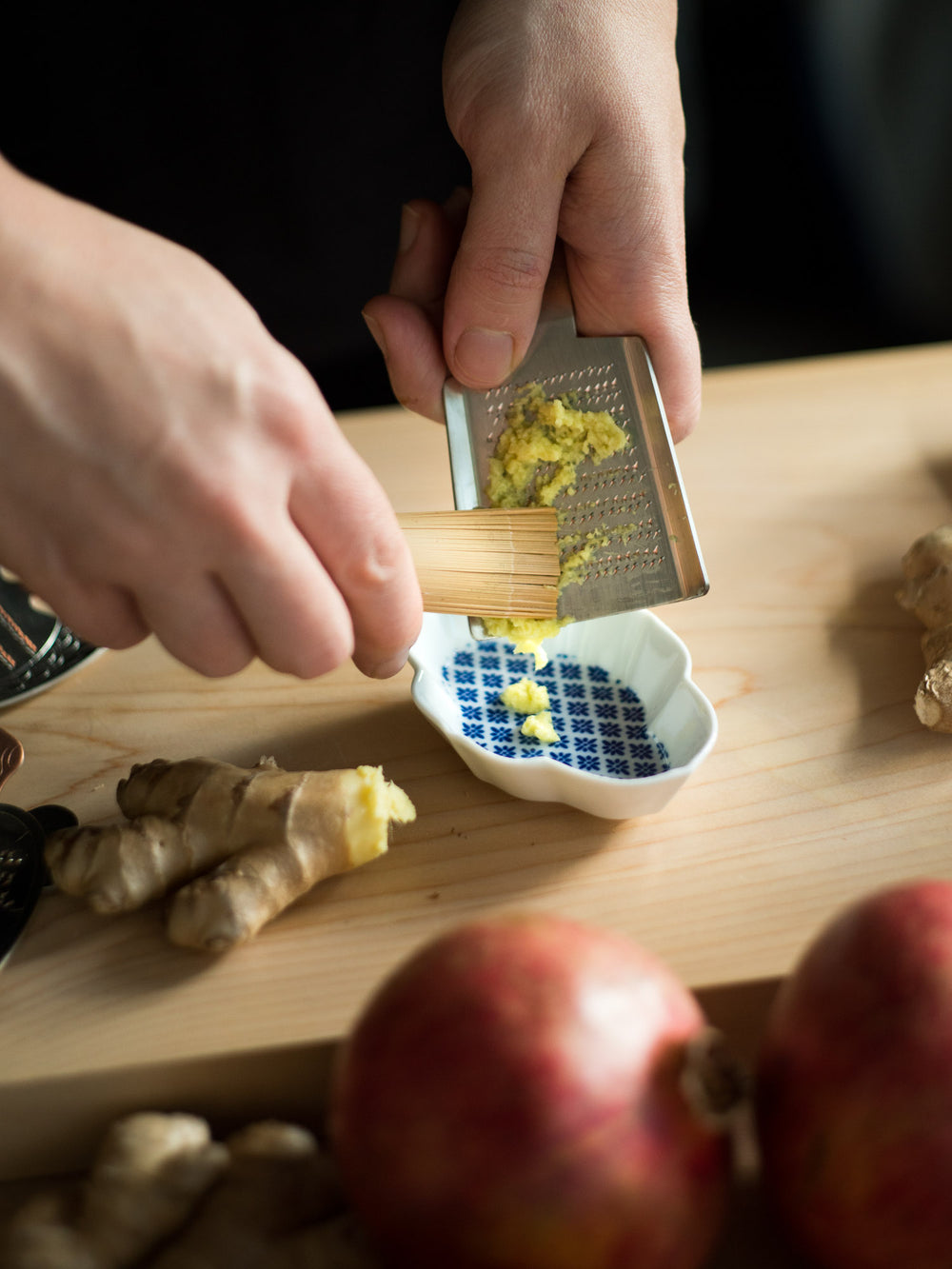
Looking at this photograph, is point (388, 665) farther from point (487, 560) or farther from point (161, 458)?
point (161, 458)

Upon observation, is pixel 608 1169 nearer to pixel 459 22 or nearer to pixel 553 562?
pixel 553 562

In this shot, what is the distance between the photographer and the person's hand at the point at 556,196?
0.88 m

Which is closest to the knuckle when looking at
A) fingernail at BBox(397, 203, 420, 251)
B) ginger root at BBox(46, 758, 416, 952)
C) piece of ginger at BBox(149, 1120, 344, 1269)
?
fingernail at BBox(397, 203, 420, 251)

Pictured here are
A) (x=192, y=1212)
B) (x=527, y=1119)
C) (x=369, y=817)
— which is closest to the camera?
(x=527, y=1119)

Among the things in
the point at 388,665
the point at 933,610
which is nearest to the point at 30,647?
the point at 388,665

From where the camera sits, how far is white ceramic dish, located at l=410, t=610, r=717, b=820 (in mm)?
787

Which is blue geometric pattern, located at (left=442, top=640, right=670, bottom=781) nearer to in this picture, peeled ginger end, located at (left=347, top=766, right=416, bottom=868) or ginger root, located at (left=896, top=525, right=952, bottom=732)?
peeled ginger end, located at (left=347, top=766, right=416, bottom=868)

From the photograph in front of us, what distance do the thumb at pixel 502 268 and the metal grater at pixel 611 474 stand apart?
35mm

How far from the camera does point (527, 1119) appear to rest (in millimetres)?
437

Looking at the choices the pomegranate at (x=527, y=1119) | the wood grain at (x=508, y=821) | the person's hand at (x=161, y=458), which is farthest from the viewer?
the wood grain at (x=508, y=821)

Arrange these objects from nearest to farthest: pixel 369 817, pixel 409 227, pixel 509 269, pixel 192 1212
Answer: pixel 192 1212 < pixel 369 817 < pixel 509 269 < pixel 409 227

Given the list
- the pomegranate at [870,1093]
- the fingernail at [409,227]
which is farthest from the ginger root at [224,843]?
the fingernail at [409,227]

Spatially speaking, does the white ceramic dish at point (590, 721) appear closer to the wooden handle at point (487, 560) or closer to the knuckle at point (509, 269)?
the wooden handle at point (487, 560)

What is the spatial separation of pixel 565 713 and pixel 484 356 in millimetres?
314
